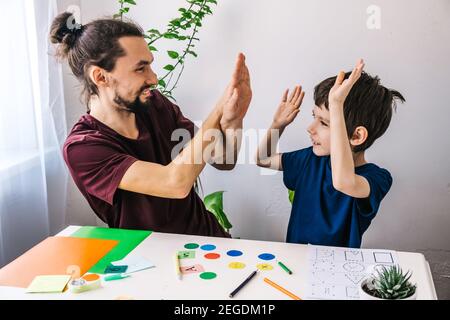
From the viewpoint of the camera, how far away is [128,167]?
140cm

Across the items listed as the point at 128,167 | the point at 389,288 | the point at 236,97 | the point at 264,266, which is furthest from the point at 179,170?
the point at 389,288

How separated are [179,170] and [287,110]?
1.36 ft

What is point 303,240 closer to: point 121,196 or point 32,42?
point 121,196

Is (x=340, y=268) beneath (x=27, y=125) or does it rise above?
beneath

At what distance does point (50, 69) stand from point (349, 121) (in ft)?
3.60

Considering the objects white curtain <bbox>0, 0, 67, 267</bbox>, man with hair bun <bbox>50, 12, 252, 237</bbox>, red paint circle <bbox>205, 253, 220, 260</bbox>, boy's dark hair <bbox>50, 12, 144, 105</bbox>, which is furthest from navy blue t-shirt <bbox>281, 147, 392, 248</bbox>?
white curtain <bbox>0, 0, 67, 267</bbox>

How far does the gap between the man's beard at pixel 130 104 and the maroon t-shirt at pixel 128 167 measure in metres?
0.02

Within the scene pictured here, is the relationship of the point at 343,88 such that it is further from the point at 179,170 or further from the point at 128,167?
the point at 128,167

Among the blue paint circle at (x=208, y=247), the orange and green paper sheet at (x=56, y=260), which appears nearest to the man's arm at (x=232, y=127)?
the blue paint circle at (x=208, y=247)

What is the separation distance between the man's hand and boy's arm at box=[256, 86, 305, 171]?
0.15 metres

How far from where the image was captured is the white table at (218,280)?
1.11 metres

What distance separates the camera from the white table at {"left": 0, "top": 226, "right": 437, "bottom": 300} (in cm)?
111

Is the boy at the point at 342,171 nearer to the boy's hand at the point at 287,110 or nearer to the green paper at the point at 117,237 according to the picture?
the boy's hand at the point at 287,110

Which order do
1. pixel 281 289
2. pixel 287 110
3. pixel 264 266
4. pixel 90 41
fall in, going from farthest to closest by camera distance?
pixel 287 110
pixel 90 41
pixel 264 266
pixel 281 289
